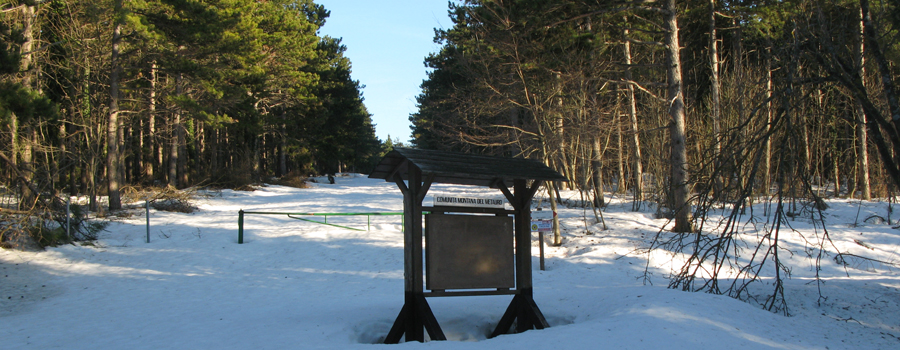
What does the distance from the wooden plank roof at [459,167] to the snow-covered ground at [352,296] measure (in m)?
2.05

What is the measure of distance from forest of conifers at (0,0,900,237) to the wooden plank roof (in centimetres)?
205

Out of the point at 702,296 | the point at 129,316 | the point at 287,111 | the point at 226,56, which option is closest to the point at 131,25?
the point at 226,56

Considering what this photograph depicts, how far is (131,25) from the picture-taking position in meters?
16.9

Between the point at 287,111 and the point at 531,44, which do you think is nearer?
the point at 531,44

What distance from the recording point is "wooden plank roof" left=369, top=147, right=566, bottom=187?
21.7 feet

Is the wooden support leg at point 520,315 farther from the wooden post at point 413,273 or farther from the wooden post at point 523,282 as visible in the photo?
the wooden post at point 413,273

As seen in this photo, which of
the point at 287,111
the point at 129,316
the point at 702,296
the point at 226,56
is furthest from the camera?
the point at 287,111

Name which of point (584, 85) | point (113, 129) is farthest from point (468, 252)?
point (113, 129)

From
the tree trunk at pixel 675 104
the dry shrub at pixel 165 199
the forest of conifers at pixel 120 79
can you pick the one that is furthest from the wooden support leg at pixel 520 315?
the dry shrub at pixel 165 199

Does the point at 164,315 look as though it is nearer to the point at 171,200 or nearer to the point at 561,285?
the point at 561,285

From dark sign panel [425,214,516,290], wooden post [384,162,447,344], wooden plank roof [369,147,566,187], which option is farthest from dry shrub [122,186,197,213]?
dark sign panel [425,214,516,290]

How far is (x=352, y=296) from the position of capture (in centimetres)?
986

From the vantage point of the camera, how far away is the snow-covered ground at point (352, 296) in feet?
19.3

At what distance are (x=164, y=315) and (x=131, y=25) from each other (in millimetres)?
12562
